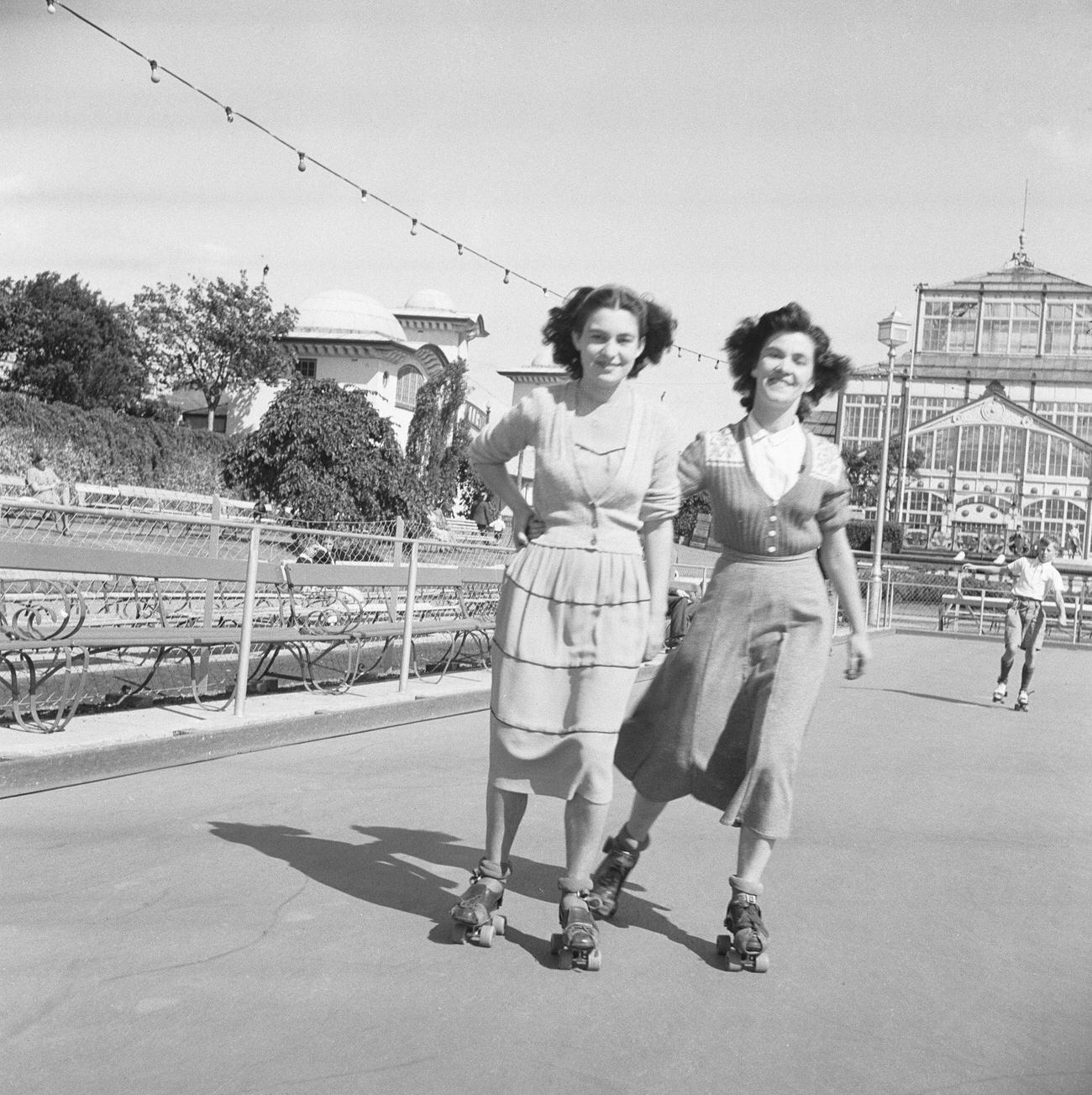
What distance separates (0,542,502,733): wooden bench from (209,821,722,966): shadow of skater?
92.2 inches

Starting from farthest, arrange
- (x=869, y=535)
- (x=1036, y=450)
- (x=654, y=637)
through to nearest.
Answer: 1. (x=1036, y=450)
2. (x=869, y=535)
3. (x=654, y=637)

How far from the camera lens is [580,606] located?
13.1 ft

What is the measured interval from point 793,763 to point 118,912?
6.84 ft

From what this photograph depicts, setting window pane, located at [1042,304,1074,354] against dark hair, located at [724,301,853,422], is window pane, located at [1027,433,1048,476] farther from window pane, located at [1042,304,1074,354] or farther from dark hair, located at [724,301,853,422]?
dark hair, located at [724,301,853,422]

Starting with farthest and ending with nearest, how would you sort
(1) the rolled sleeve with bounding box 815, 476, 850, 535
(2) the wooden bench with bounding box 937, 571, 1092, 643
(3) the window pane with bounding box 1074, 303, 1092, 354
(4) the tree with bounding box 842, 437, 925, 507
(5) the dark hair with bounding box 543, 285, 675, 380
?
(3) the window pane with bounding box 1074, 303, 1092, 354 < (4) the tree with bounding box 842, 437, 925, 507 < (2) the wooden bench with bounding box 937, 571, 1092, 643 < (1) the rolled sleeve with bounding box 815, 476, 850, 535 < (5) the dark hair with bounding box 543, 285, 675, 380

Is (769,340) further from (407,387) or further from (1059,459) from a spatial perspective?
(1059,459)

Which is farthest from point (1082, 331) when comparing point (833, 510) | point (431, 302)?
point (833, 510)

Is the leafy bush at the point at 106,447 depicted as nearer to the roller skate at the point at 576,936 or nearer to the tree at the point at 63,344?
the tree at the point at 63,344

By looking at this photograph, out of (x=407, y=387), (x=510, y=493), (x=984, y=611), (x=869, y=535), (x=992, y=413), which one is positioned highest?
(x=992, y=413)

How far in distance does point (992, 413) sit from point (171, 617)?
305 feet

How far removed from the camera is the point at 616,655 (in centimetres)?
400

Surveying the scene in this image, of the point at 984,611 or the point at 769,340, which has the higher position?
the point at 769,340

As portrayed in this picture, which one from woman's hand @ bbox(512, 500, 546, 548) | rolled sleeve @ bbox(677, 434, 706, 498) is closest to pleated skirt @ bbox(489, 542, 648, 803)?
woman's hand @ bbox(512, 500, 546, 548)

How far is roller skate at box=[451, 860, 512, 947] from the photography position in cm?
→ 404
